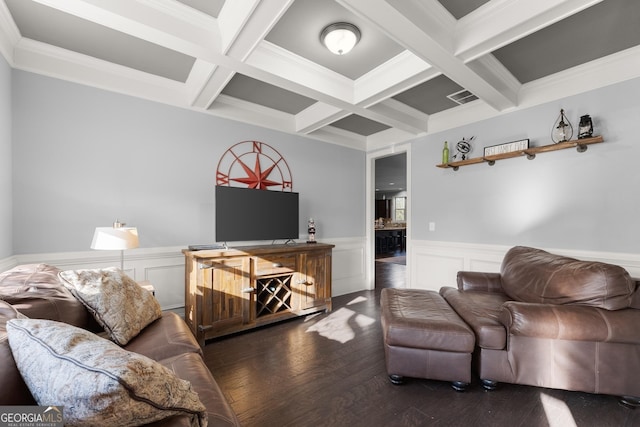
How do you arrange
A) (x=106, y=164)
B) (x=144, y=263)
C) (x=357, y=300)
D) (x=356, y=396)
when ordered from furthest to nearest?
(x=357, y=300)
(x=144, y=263)
(x=106, y=164)
(x=356, y=396)

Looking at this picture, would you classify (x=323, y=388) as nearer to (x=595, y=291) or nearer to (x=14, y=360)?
(x=14, y=360)

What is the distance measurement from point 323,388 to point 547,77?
3.64m

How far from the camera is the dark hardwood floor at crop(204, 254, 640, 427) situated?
1.64 m

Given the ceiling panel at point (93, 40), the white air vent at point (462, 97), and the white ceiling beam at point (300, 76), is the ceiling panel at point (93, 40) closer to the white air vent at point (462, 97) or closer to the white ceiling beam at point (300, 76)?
the white ceiling beam at point (300, 76)

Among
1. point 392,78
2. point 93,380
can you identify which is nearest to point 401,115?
point 392,78

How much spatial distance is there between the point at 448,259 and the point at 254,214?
2.60m

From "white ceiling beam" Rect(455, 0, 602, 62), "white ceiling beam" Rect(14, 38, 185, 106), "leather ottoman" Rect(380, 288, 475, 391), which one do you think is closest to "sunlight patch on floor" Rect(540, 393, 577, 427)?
"leather ottoman" Rect(380, 288, 475, 391)

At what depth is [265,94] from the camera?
3.13 metres

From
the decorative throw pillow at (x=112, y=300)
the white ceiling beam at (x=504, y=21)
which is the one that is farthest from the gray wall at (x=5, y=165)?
the white ceiling beam at (x=504, y=21)

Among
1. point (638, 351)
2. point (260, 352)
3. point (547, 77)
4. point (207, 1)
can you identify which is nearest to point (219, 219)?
point (260, 352)

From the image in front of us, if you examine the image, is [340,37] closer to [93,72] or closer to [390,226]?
[93,72]

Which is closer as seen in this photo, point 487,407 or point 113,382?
point 113,382

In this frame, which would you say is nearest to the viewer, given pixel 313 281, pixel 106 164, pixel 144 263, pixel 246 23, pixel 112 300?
pixel 112 300

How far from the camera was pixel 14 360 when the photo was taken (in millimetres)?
758
